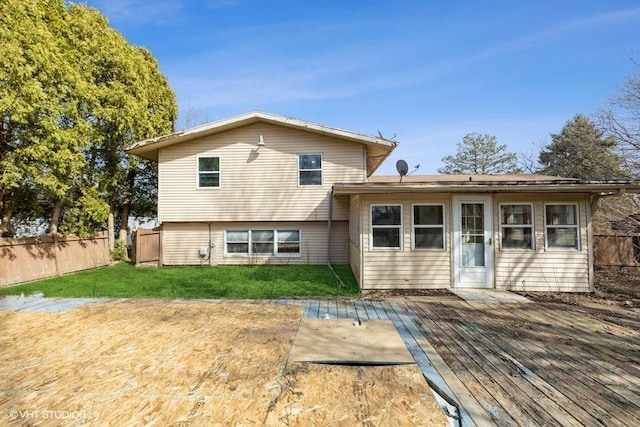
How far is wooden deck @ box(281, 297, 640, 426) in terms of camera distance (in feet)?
9.12

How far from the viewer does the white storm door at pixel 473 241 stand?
8.10 m

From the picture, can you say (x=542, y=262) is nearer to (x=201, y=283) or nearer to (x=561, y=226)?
(x=561, y=226)

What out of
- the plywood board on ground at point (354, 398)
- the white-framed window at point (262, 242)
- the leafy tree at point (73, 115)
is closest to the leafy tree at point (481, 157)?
the white-framed window at point (262, 242)

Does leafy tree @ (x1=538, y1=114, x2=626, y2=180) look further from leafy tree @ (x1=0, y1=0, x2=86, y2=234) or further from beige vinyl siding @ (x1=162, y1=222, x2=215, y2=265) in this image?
leafy tree @ (x1=0, y1=0, x2=86, y2=234)

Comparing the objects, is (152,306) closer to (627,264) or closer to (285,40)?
(285,40)

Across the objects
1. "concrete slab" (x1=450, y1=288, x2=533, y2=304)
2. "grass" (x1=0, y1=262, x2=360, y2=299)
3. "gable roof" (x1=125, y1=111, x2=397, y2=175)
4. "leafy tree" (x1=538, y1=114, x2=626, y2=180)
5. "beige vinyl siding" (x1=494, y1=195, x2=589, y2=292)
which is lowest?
"concrete slab" (x1=450, y1=288, x2=533, y2=304)

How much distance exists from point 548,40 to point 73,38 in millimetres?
17243

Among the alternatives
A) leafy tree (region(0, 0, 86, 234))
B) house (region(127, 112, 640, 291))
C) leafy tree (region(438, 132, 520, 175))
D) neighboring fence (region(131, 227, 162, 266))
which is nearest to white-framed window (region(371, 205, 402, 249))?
house (region(127, 112, 640, 291))

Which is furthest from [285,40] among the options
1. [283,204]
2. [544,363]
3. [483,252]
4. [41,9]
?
[544,363]

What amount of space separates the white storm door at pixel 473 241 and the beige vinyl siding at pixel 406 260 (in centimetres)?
22

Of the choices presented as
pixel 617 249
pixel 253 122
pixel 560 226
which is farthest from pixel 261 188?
pixel 617 249

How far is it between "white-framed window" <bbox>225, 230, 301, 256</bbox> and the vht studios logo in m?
10.0

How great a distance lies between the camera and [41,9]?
1023 cm

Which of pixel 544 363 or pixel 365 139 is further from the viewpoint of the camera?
pixel 365 139
